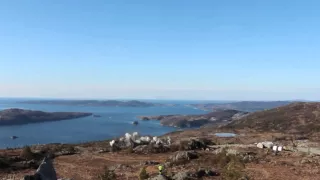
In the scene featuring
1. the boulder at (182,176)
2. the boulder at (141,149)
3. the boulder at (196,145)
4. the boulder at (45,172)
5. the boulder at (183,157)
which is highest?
the boulder at (45,172)

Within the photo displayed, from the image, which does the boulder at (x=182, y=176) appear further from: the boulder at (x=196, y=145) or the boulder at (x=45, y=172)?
the boulder at (x=196, y=145)

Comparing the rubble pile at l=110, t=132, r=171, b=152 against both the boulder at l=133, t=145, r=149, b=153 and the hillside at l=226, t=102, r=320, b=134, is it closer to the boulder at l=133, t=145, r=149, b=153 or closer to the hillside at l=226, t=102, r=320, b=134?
the boulder at l=133, t=145, r=149, b=153

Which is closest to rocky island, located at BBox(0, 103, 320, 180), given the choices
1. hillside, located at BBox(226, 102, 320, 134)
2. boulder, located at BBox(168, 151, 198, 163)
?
boulder, located at BBox(168, 151, 198, 163)

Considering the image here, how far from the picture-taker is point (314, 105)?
96.4 meters

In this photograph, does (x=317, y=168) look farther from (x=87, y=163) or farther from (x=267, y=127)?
(x=267, y=127)

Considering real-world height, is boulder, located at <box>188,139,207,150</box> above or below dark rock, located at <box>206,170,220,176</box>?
below

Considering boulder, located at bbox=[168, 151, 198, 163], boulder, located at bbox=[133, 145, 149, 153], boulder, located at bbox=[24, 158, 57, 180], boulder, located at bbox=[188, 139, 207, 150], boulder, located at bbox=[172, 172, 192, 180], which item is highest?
boulder, located at bbox=[24, 158, 57, 180]

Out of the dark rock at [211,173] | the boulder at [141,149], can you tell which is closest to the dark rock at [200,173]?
the dark rock at [211,173]

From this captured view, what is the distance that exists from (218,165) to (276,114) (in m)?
79.9

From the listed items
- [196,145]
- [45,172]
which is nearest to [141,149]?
[196,145]

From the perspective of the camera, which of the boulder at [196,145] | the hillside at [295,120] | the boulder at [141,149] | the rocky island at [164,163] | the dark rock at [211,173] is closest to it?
the rocky island at [164,163]

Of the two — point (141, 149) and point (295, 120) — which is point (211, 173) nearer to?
point (141, 149)

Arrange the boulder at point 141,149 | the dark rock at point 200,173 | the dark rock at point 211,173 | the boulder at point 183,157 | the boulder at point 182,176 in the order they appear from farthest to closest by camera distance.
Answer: the boulder at point 141,149 < the boulder at point 183,157 < the dark rock at point 211,173 < the dark rock at point 200,173 < the boulder at point 182,176

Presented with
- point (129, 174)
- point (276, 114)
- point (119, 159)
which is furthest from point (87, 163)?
point (276, 114)
